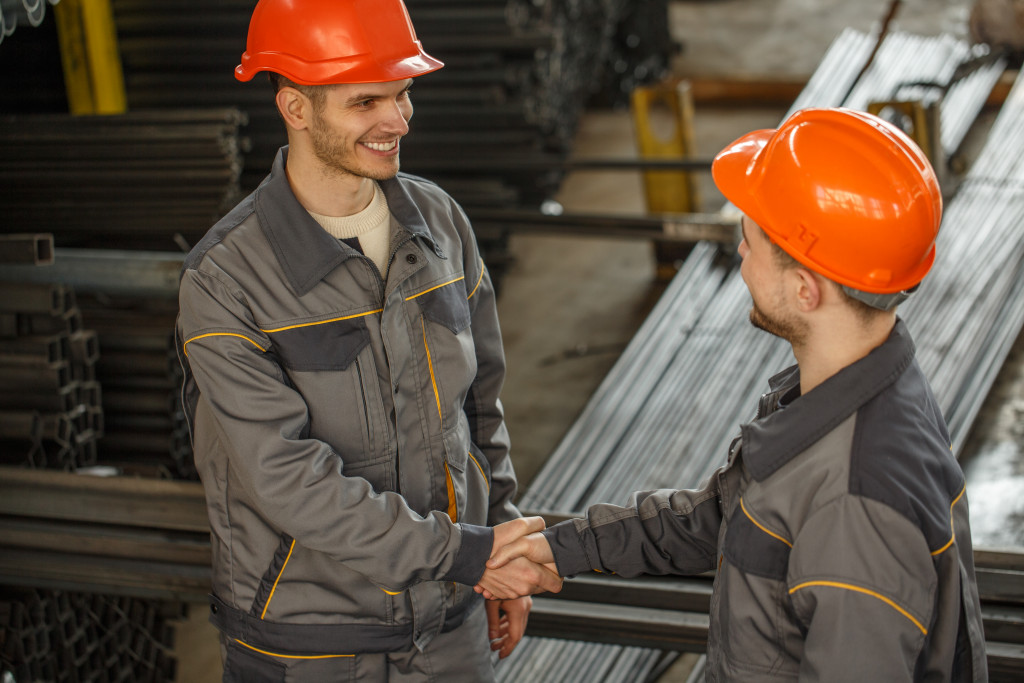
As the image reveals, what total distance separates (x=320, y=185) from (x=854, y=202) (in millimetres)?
1087

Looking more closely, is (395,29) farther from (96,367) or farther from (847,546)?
(96,367)

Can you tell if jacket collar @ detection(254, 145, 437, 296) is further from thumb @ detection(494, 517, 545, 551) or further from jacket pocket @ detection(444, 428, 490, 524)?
thumb @ detection(494, 517, 545, 551)

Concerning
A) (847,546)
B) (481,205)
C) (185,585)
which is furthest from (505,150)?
(847,546)

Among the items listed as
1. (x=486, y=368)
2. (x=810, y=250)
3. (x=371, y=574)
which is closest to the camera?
(x=810, y=250)

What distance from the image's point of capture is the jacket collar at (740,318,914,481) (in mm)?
1573

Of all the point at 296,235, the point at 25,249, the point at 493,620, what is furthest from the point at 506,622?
the point at 25,249

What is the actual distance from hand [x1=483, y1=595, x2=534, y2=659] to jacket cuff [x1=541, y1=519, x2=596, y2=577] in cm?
25

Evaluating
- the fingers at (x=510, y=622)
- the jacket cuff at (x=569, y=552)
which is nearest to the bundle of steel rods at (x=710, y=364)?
the fingers at (x=510, y=622)

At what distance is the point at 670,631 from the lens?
2.63 meters

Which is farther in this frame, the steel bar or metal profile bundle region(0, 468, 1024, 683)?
the steel bar

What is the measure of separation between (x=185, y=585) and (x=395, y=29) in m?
1.80

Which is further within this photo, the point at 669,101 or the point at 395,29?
the point at 669,101

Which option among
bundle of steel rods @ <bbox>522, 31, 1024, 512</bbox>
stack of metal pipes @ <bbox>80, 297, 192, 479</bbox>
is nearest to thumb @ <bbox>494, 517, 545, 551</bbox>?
bundle of steel rods @ <bbox>522, 31, 1024, 512</bbox>

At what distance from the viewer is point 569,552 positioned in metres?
2.12
